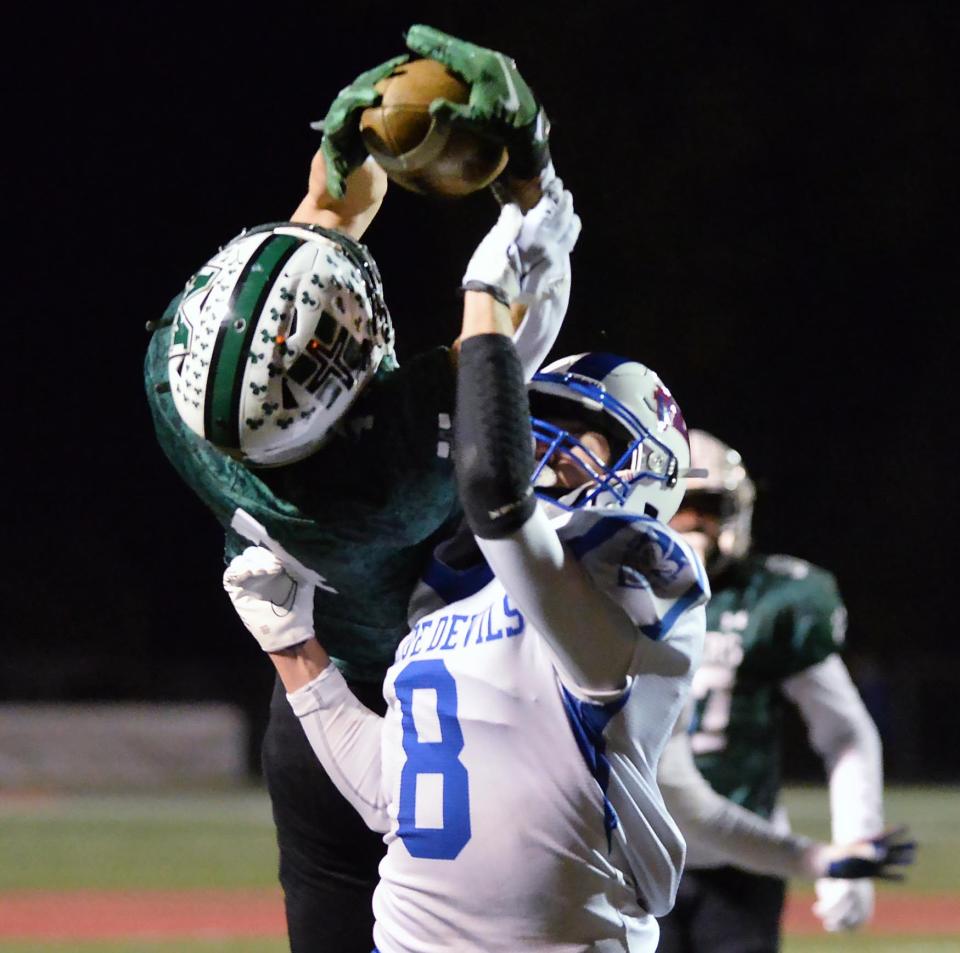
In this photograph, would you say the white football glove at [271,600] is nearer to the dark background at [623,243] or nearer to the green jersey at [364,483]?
the green jersey at [364,483]

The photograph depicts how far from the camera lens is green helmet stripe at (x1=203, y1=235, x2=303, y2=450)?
232 centimetres

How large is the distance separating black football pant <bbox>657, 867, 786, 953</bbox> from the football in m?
2.26

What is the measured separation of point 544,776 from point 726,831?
1.17 m

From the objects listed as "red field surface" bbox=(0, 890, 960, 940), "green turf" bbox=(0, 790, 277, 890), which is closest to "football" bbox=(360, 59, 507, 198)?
"red field surface" bbox=(0, 890, 960, 940)

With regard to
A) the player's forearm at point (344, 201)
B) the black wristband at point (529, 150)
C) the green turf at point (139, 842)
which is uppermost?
the green turf at point (139, 842)

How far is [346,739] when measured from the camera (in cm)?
259

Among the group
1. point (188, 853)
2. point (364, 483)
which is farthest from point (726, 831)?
point (188, 853)

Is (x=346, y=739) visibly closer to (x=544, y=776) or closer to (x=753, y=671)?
(x=544, y=776)

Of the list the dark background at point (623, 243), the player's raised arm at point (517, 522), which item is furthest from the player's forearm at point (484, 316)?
the dark background at point (623, 243)

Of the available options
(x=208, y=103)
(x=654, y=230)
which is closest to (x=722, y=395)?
(x=654, y=230)

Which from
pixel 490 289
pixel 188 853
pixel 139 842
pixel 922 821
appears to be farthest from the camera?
pixel 922 821

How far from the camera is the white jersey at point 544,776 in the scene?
2.29 meters

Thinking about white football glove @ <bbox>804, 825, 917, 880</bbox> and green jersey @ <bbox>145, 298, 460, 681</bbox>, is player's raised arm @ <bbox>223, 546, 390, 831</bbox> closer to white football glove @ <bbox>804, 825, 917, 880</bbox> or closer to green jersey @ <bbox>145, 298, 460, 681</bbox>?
green jersey @ <bbox>145, 298, 460, 681</bbox>

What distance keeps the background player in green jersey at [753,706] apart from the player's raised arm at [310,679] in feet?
5.75
